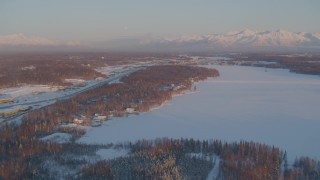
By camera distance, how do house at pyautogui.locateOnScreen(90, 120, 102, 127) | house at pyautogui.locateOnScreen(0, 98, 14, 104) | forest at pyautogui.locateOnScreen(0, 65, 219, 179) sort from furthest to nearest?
house at pyautogui.locateOnScreen(0, 98, 14, 104)
house at pyautogui.locateOnScreen(90, 120, 102, 127)
forest at pyautogui.locateOnScreen(0, 65, 219, 179)

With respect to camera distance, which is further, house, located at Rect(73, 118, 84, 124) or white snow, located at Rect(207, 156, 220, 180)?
house, located at Rect(73, 118, 84, 124)

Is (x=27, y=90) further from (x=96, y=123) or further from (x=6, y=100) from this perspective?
(x=96, y=123)

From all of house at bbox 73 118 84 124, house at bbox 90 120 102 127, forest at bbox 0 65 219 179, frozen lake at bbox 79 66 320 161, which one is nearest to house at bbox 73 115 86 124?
house at bbox 73 118 84 124

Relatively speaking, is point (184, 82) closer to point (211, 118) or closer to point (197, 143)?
point (211, 118)

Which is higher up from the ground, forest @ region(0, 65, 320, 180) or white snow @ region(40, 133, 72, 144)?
forest @ region(0, 65, 320, 180)

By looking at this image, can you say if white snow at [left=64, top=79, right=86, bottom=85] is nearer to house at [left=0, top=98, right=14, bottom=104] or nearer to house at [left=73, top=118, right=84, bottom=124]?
house at [left=0, top=98, right=14, bottom=104]

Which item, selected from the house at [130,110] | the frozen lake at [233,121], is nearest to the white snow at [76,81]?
the frozen lake at [233,121]
